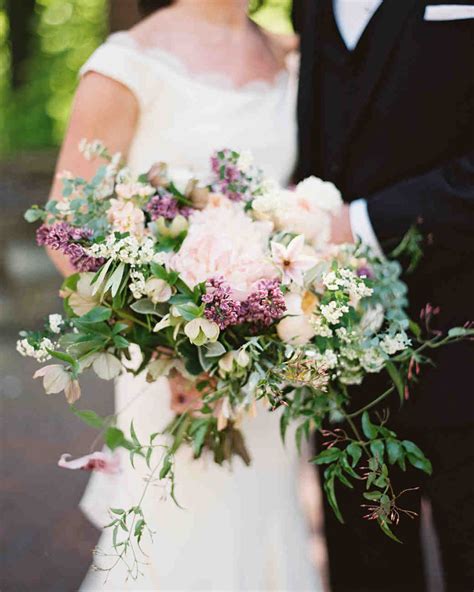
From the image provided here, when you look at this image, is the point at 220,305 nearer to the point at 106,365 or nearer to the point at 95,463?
the point at 106,365

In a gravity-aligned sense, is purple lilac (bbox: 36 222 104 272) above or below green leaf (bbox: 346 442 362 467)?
above

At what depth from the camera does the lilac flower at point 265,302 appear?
1.34 meters

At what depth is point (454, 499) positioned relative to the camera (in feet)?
6.24

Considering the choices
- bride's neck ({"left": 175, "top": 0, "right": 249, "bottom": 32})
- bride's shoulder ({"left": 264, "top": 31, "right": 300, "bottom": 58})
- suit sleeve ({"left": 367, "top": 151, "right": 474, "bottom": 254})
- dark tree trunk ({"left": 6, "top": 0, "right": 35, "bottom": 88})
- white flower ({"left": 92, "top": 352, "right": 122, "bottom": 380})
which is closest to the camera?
white flower ({"left": 92, "top": 352, "right": 122, "bottom": 380})

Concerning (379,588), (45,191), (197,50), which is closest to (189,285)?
(197,50)

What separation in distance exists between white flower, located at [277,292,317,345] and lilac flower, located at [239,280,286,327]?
0.04m

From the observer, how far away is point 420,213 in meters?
1.80

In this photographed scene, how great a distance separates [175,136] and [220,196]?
494mm

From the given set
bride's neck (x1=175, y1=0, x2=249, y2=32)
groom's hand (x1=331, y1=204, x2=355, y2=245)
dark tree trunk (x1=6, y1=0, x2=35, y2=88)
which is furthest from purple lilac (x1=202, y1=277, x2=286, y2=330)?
dark tree trunk (x1=6, y1=0, x2=35, y2=88)

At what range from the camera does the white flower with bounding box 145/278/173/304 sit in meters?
1.35

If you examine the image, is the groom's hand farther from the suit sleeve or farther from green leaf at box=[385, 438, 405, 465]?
green leaf at box=[385, 438, 405, 465]

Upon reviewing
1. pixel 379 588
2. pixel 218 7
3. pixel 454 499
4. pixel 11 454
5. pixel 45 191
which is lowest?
pixel 45 191

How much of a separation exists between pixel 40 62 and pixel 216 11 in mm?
6999

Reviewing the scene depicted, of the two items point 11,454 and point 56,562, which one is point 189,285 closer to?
point 56,562
